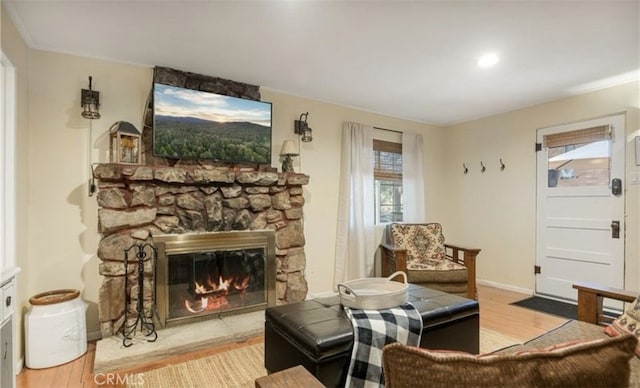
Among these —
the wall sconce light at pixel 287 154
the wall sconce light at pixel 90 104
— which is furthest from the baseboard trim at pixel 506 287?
the wall sconce light at pixel 90 104

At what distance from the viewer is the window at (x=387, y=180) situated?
4.26 m

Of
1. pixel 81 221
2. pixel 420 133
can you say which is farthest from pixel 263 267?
pixel 420 133

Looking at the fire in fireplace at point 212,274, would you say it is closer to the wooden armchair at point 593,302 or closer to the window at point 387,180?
the window at point 387,180

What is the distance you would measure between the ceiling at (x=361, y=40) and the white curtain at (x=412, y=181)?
1.19 meters

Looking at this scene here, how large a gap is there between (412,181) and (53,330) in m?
3.99

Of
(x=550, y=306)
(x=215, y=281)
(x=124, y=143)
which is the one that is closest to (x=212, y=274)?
(x=215, y=281)

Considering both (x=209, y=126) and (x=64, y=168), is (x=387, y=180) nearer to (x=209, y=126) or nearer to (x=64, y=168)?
(x=209, y=126)

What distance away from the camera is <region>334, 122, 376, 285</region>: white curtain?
3.80 meters

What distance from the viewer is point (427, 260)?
3.77 m

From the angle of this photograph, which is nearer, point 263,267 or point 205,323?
point 205,323

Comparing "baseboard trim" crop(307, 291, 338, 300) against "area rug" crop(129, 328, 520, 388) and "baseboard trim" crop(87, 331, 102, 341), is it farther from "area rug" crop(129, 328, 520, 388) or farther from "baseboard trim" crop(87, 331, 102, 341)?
"baseboard trim" crop(87, 331, 102, 341)

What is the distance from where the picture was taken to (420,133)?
15.4ft

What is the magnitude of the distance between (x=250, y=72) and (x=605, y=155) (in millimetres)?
3621

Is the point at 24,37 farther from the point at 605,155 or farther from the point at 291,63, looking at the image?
Answer: the point at 605,155
